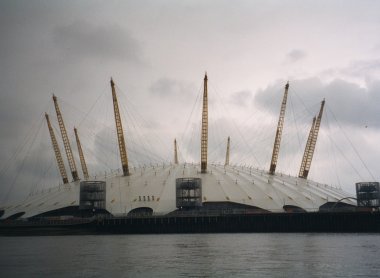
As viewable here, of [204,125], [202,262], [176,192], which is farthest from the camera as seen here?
[204,125]

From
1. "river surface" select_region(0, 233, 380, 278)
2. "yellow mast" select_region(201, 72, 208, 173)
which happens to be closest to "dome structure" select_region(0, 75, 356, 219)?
"yellow mast" select_region(201, 72, 208, 173)

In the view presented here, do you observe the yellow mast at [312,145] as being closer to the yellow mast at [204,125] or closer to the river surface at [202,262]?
the yellow mast at [204,125]

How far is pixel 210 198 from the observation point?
129750 millimetres

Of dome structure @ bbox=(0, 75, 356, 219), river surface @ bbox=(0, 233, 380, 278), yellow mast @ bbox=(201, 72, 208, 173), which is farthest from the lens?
yellow mast @ bbox=(201, 72, 208, 173)

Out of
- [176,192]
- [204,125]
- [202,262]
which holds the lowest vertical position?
[202,262]

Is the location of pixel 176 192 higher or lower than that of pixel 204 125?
lower

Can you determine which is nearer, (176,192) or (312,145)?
(176,192)

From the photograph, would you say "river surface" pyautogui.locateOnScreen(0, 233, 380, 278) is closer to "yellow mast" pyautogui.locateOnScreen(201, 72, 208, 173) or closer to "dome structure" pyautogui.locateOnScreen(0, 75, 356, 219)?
"dome structure" pyautogui.locateOnScreen(0, 75, 356, 219)

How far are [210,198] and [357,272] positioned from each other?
3153 inches

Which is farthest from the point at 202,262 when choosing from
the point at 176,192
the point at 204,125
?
the point at 204,125

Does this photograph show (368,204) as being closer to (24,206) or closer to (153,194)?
(153,194)

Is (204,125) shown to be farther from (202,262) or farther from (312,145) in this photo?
(202,262)

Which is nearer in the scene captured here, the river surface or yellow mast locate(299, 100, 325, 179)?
the river surface

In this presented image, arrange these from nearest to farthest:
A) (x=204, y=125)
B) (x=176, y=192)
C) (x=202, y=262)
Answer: (x=202, y=262) → (x=176, y=192) → (x=204, y=125)
